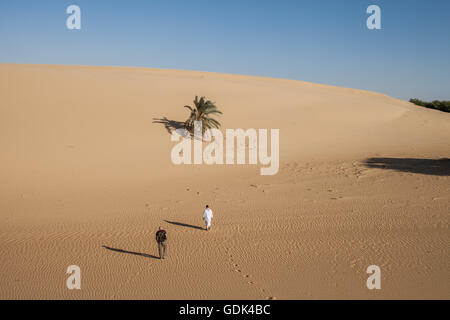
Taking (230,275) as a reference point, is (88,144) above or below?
above

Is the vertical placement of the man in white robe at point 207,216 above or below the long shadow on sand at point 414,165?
below

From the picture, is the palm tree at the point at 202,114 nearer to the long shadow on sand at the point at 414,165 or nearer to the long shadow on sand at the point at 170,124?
the long shadow on sand at the point at 170,124

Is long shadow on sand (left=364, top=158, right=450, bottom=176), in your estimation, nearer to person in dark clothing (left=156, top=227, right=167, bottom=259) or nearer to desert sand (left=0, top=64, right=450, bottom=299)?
desert sand (left=0, top=64, right=450, bottom=299)

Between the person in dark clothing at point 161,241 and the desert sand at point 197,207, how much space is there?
1.16 feet

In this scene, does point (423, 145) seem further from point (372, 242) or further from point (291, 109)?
point (372, 242)

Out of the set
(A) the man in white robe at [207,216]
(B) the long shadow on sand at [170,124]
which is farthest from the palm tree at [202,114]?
(A) the man in white robe at [207,216]

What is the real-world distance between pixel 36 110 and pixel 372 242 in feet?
71.3

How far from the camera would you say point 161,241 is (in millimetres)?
7887

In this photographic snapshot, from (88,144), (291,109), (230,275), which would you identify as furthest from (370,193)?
(291,109)

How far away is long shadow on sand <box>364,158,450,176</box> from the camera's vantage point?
15.4 metres

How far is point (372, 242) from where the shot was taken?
8.84 meters

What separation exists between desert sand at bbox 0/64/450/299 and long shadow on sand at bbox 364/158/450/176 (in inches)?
3.9

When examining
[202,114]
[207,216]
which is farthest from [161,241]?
[202,114]

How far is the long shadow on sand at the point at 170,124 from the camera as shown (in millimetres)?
22333
